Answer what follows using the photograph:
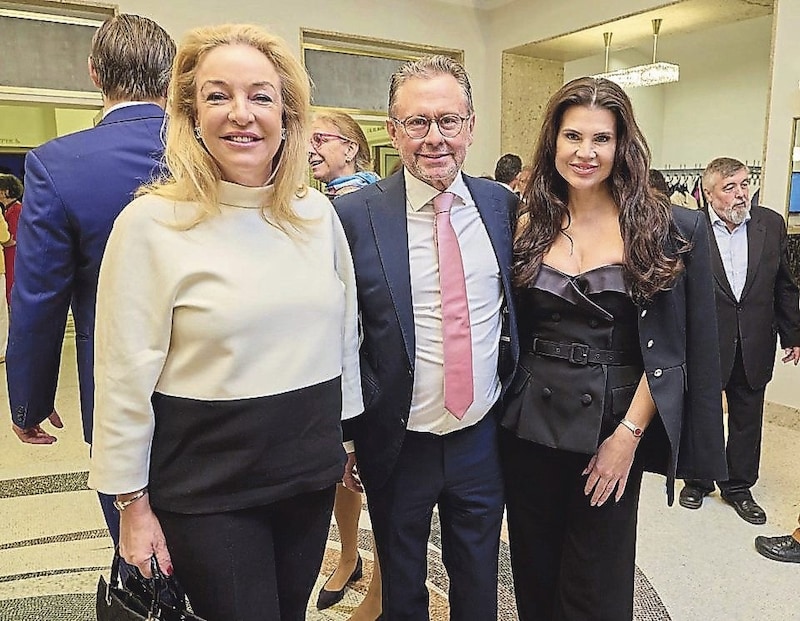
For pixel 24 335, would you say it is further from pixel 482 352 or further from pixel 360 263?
pixel 482 352

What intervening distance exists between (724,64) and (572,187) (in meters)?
6.82

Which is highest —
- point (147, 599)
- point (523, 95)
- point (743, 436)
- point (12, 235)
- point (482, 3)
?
Answer: point (482, 3)

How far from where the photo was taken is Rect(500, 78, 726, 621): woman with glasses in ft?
4.94

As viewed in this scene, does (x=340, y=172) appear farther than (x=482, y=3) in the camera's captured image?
No

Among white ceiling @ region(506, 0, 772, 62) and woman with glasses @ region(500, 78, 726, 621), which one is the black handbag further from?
white ceiling @ region(506, 0, 772, 62)

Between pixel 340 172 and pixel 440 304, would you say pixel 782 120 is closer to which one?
pixel 340 172

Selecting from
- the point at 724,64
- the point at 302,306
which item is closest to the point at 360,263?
the point at 302,306

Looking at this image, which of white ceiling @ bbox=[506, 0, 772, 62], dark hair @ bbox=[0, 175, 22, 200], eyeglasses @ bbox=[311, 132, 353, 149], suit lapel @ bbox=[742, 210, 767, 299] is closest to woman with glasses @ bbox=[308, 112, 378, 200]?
eyeglasses @ bbox=[311, 132, 353, 149]

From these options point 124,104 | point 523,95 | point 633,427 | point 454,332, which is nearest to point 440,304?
point 454,332

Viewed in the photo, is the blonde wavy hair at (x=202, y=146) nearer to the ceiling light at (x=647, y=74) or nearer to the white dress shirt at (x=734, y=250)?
the white dress shirt at (x=734, y=250)

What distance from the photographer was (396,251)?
59.1 inches

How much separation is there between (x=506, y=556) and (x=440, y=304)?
1.52 m

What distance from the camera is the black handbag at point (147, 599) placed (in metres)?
1.17

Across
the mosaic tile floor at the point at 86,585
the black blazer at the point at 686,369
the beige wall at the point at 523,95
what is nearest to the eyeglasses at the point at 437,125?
the black blazer at the point at 686,369
